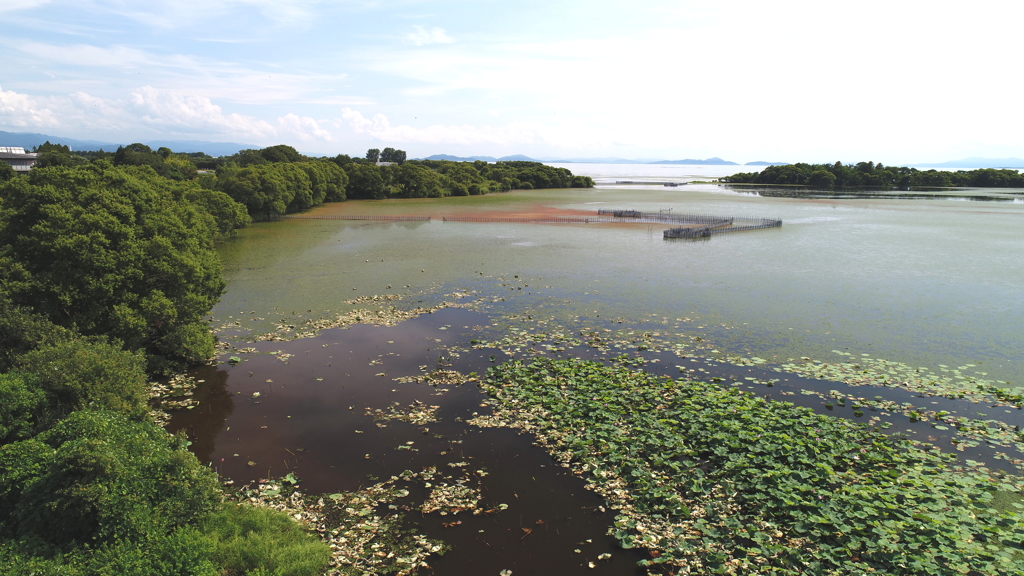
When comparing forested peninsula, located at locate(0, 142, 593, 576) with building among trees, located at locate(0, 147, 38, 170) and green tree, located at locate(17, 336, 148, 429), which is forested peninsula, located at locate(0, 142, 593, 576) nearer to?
green tree, located at locate(17, 336, 148, 429)

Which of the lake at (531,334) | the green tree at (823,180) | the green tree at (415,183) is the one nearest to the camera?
the lake at (531,334)

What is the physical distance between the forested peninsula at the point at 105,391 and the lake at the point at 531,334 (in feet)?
6.46

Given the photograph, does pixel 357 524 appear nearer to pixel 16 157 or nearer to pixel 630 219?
pixel 630 219

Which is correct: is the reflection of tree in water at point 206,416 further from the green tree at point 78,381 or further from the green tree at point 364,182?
the green tree at point 364,182

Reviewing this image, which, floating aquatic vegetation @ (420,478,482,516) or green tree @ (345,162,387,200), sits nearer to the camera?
floating aquatic vegetation @ (420,478,482,516)

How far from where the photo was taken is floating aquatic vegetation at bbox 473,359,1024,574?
334 inches

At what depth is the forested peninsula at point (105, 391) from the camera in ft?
25.7

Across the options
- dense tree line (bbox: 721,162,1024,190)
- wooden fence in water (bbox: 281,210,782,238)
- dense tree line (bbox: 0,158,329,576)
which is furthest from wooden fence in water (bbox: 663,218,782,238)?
dense tree line (bbox: 721,162,1024,190)

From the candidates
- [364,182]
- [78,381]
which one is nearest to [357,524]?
[78,381]

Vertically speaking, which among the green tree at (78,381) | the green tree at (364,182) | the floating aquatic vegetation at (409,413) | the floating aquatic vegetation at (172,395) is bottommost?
the floating aquatic vegetation at (172,395)

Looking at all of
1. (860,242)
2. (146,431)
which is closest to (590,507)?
(146,431)

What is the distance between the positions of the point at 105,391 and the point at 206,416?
3264mm

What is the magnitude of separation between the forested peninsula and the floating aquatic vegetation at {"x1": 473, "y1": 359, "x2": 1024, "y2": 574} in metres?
5.64

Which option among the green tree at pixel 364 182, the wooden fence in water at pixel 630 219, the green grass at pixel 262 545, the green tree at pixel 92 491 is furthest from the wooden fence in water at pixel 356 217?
the green tree at pixel 92 491
